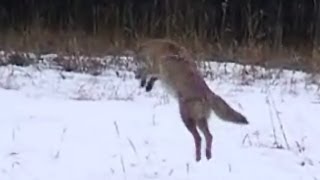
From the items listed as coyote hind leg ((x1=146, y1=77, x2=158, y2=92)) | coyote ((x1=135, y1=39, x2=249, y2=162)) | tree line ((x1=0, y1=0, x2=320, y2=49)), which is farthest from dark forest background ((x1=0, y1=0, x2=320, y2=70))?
coyote ((x1=135, y1=39, x2=249, y2=162))

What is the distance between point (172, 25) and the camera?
41.2 ft

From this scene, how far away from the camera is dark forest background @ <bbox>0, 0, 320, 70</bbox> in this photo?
11.4 metres

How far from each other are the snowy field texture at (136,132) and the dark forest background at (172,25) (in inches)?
Result: 87.9

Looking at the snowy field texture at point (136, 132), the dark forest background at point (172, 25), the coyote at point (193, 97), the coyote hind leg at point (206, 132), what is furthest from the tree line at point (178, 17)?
the coyote hind leg at point (206, 132)

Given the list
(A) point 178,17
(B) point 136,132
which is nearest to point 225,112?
(B) point 136,132

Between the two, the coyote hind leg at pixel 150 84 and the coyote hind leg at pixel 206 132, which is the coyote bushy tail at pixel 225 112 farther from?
the coyote hind leg at pixel 150 84

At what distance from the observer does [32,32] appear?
40.6ft

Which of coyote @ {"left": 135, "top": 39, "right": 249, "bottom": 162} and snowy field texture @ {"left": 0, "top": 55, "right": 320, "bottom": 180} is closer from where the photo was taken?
snowy field texture @ {"left": 0, "top": 55, "right": 320, "bottom": 180}

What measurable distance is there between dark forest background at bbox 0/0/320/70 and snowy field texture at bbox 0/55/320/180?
2.23 metres

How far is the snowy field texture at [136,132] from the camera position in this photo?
542 cm

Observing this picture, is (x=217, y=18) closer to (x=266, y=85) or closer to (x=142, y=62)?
(x=266, y=85)

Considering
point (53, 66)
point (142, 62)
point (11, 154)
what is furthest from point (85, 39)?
point (11, 154)

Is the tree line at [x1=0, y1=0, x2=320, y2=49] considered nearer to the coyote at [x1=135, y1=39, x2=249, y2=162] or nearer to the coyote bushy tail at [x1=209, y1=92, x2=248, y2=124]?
the coyote at [x1=135, y1=39, x2=249, y2=162]

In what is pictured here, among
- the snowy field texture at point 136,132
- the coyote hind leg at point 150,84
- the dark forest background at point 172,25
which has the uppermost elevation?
the dark forest background at point 172,25
